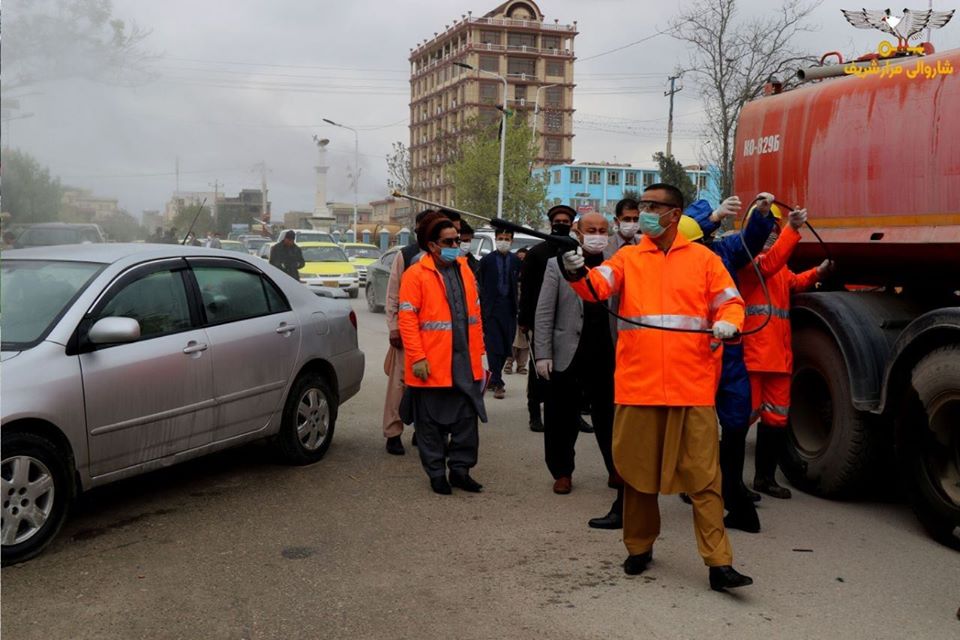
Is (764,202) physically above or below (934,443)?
above

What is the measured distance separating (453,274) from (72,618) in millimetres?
3318

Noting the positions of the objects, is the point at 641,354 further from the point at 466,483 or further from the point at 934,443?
the point at 466,483

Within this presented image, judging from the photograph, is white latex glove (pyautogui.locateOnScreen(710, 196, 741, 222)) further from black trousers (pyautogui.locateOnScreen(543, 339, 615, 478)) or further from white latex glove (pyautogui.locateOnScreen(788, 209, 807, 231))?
black trousers (pyautogui.locateOnScreen(543, 339, 615, 478))

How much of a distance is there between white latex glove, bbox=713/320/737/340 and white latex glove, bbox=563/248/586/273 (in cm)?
67

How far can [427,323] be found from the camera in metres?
6.48

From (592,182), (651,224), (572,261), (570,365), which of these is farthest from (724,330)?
(592,182)

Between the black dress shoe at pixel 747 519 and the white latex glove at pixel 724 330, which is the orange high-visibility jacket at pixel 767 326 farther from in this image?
the white latex glove at pixel 724 330

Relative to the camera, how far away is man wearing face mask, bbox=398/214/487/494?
6441mm

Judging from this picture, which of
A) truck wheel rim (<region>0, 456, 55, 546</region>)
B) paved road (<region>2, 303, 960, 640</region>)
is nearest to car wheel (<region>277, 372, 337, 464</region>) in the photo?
paved road (<region>2, 303, 960, 640</region>)

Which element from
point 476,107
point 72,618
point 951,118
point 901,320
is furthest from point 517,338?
point 476,107

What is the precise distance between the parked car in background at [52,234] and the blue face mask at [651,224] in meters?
3.97

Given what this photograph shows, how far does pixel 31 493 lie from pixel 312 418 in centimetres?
254

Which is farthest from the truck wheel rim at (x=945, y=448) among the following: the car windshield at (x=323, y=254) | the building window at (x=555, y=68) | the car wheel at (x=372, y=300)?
the building window at (x=555, y=68)

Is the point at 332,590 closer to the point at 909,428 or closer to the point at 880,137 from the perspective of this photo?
the point at 909,428
